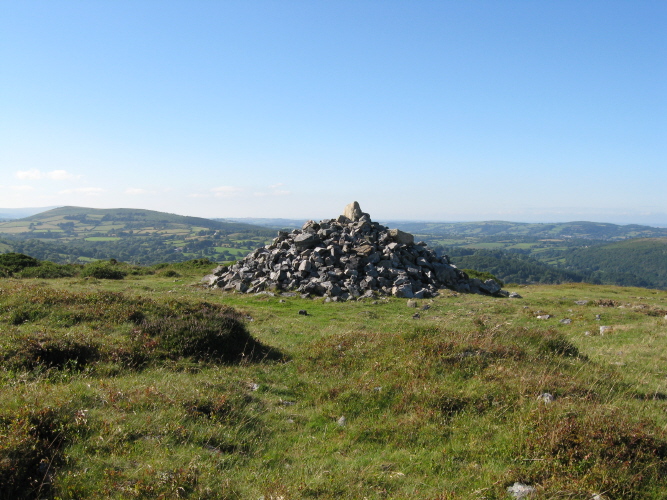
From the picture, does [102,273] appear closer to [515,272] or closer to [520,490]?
[520,490]

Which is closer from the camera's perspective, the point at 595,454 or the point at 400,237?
the point at 595,454

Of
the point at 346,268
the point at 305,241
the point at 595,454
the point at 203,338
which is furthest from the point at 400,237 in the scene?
the point at 595,454

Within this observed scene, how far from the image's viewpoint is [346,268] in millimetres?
28531

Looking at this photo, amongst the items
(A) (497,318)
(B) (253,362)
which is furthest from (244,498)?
(A) (497,318)

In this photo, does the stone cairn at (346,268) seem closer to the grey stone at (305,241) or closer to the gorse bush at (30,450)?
the grey stone at (305,241)

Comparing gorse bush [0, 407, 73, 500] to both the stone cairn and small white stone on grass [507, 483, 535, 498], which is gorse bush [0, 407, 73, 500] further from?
the stone cairn

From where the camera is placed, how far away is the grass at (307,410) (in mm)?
5574

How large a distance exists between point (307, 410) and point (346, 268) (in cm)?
2029

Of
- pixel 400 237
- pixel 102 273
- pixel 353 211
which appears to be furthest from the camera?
pixel 353 211

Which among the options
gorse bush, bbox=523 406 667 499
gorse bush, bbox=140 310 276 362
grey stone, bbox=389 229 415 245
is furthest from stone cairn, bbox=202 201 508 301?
gorse bush, bbox=523 406 667 499

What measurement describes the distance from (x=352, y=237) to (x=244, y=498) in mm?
27415

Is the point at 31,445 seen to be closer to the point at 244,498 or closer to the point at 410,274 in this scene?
the point at 244,498

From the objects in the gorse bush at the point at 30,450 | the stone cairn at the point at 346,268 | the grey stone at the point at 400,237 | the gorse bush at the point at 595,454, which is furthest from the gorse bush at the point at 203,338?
the grey stone at the point at 400,237

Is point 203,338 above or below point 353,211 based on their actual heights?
below
